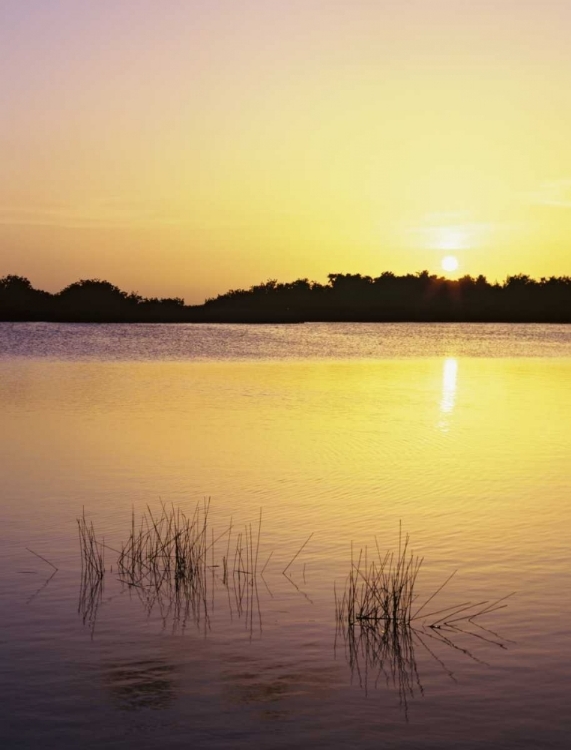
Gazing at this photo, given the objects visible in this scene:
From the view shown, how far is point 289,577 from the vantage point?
12250mm

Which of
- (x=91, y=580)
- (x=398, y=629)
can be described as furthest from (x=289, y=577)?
(x=91, y=580)

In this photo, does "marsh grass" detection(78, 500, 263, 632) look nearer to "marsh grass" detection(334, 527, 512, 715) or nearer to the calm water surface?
the calm water surface

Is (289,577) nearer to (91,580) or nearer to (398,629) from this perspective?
(398,629)

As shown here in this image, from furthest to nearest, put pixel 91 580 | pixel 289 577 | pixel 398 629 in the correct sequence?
pixel 289 577, pixel 91 580, pixel 398 629

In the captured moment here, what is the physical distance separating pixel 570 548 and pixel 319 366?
148 ft

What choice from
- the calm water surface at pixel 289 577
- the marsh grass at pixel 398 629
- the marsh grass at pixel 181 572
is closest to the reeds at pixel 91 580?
the marsh grass at pixel 181 572

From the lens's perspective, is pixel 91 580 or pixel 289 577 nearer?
pixel 91 580

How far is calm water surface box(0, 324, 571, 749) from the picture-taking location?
823 cm

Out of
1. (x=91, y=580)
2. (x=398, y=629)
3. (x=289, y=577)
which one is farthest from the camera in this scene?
(x=289, y=577)

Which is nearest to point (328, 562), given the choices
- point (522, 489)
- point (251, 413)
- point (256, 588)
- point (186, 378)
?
point (256, 588)

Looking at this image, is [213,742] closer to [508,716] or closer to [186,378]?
[508,716]

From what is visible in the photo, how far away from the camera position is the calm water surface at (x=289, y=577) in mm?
8227

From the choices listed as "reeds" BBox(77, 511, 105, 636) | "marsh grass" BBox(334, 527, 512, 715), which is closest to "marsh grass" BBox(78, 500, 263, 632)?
"reeds" BBox(77, 511, 105, 636)

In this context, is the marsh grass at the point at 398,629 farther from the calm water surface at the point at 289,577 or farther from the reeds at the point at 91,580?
the reeds at the point at 91,580
